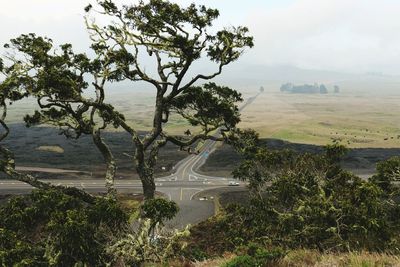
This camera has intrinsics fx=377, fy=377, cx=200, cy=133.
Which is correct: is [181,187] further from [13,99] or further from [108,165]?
[13,99]

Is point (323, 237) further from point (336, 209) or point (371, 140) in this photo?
point (371, 140)

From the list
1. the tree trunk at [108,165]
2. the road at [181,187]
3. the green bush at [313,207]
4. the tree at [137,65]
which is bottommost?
the road at [181,187]

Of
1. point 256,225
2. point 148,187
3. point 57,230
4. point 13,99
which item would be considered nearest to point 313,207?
point 256,225

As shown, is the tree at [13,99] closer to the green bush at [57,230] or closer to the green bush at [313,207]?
the green bush at [57,230]

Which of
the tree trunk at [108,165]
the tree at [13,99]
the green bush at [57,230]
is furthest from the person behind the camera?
the tree trunk at [108,165]

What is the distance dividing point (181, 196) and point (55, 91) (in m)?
62.3

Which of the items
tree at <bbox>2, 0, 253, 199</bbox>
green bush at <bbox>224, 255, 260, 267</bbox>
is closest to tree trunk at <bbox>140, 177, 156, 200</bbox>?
tree at <bbox>2, 0, 253, 199</bbox>

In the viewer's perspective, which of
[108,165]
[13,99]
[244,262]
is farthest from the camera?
[13,99]

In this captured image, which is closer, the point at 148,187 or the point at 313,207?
the point at 148,187

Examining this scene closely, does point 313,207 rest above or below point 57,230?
below

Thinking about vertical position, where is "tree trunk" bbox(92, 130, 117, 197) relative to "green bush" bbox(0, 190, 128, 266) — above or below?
above

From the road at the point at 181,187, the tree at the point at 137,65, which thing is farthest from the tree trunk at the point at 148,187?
the road at the point at 181,187

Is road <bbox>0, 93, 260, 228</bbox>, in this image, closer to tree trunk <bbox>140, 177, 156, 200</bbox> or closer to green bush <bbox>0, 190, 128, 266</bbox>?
tree trunk <bbox>140, 177, 156, 200</bbox>

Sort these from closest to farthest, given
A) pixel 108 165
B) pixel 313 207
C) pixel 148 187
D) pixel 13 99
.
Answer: pixel 148 187, pixel 108 165, pixel 13 99, pixel 313 207
